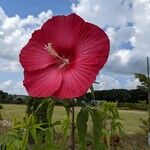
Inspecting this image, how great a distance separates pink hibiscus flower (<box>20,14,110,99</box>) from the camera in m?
1.43

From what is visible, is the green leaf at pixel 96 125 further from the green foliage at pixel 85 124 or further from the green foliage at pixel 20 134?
the green foliage at pixel 20 134

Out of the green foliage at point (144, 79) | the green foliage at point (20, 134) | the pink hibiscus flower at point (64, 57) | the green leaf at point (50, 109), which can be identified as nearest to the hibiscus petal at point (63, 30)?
the pink hibiscus flower at point (64, 57)

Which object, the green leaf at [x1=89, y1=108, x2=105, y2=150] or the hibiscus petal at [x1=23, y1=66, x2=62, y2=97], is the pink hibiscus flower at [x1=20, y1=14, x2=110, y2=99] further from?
the green leaf at [x1=89, y1=108, x2=105, y2=150]

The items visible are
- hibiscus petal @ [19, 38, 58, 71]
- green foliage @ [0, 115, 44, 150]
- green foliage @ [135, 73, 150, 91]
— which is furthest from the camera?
green foliage @ [135, 73, 150, 91]

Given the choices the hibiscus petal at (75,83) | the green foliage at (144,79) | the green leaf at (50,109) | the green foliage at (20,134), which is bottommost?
the green foliage at (20,134)

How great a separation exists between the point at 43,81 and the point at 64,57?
9 centimetres

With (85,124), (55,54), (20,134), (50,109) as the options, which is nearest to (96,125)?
(85,124)

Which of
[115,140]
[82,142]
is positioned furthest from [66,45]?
[115,140]

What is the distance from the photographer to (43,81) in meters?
1.49

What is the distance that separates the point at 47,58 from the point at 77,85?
0.54ft

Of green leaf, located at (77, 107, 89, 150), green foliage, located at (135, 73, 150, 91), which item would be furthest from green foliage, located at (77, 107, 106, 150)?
green foliage, located at (135, 73, 150, 91)

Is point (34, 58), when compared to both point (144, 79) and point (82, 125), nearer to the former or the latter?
point (82, 125)

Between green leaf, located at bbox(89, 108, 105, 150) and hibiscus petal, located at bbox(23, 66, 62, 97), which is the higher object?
hibiscus petal, located at bbox(23, 66, 62, 97)

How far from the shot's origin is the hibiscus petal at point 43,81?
145cm
